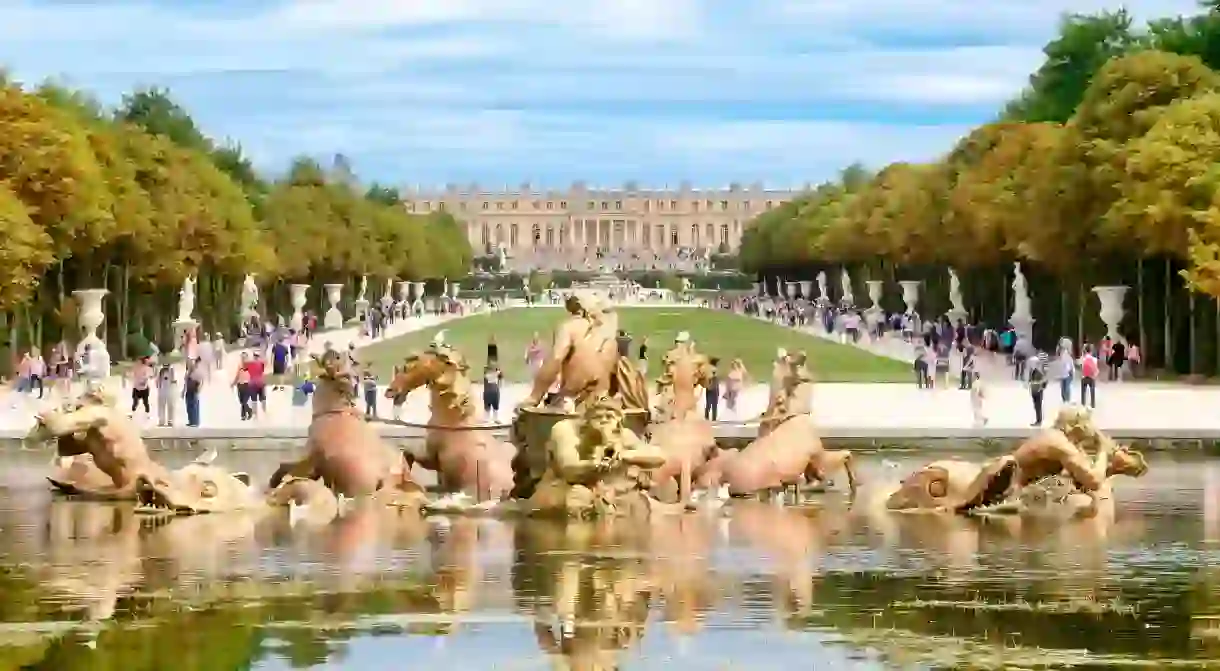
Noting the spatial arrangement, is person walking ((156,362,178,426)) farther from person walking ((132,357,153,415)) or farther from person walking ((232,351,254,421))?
person walking ((232,351,254,421))

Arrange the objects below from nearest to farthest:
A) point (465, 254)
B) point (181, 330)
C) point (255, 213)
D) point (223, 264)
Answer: point (181, 330) → point (223, 264) → point (255, 213) → point (465, 254)

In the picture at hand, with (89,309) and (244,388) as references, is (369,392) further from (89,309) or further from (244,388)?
(89,309)

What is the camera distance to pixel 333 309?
98.1 metres

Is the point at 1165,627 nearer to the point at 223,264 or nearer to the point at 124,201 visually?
the point at 124,201

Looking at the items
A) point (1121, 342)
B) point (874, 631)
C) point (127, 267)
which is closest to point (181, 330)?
point (127, 267)

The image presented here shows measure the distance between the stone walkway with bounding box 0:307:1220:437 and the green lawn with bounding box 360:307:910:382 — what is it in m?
2.13

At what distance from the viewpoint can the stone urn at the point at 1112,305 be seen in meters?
57.8

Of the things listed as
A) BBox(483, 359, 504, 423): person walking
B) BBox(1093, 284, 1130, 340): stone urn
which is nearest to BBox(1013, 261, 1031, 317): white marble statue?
BBox(1093, 284, 1130, 340): stone urn

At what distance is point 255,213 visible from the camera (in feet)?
315

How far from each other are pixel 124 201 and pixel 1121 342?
23.7 metres

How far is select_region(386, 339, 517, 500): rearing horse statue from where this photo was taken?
73.0 feet

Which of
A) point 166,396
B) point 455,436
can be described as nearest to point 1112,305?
point 166,396

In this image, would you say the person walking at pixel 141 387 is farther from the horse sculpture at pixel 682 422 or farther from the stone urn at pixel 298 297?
the stone urn at pixel 298 297

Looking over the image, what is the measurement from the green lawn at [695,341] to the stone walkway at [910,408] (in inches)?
83.9
